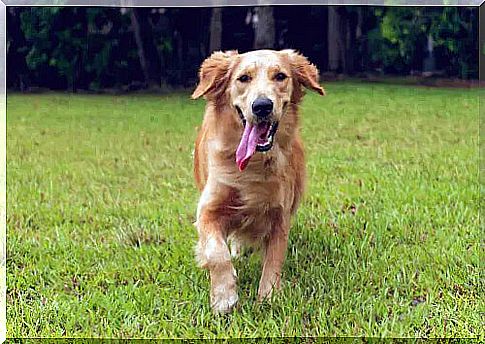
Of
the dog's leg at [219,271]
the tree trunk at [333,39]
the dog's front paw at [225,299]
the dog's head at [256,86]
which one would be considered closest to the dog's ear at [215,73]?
the dog's head at [256,86]

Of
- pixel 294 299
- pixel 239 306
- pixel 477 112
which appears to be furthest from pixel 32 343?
pixel 477 112

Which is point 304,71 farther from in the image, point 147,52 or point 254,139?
point 147,52

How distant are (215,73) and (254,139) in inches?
9.9

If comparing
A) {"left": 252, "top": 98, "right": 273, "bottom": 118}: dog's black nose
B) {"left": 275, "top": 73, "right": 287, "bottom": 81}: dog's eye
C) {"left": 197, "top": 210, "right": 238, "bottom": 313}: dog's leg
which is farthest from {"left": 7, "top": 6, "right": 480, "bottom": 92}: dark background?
{"left": 197, "top": 210, "right": 238, "bottom": 313}: dog's leg

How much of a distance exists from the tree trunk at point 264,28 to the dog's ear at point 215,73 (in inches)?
3.6

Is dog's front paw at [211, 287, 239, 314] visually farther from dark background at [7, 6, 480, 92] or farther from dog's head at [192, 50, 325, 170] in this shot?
dark background at [7, 6, 480, 92]

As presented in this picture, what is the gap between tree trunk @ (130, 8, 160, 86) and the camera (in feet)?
9.73

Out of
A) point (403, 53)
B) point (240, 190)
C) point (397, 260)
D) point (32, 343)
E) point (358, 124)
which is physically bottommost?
point (32, 343)

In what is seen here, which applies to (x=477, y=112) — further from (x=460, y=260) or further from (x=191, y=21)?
(x=191, y=21)

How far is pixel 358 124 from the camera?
3.02 metres

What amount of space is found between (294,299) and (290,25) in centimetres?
89

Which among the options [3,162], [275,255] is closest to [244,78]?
[275,255]

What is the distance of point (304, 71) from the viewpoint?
2.88 metres

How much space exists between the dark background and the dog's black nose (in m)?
0.26
